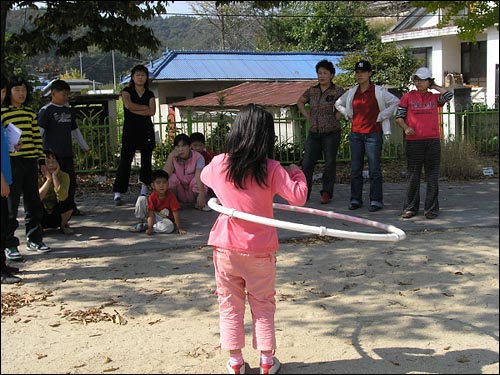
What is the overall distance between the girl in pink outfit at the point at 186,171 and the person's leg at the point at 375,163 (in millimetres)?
2244

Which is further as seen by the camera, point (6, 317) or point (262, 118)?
point (6, 317)

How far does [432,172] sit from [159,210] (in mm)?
3409

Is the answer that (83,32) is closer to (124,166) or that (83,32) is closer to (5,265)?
(124,166)

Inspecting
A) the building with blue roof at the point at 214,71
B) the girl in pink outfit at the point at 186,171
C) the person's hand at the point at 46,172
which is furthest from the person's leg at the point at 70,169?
the building with blue roof at the point at 214,71

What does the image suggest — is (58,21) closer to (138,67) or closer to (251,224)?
(138,67)

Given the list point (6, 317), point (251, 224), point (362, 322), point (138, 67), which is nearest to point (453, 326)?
point (362, 322)

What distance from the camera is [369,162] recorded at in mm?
8891

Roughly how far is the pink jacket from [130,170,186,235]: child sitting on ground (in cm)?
385

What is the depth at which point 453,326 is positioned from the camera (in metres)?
4.84

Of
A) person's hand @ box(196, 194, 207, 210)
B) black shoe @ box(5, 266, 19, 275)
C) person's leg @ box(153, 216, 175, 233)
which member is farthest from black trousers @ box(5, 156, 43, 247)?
person's hand @ box(196, 194, 207, 210)

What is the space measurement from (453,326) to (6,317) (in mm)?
3444

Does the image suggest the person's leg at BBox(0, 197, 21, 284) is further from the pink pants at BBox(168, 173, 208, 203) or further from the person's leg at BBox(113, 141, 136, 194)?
the person's leg at BBox(113, 141, 136, 194)

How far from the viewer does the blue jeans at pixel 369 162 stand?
8711 millimetres

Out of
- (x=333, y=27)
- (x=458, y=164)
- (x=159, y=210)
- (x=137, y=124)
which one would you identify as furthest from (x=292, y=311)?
(x=333, y=27)
